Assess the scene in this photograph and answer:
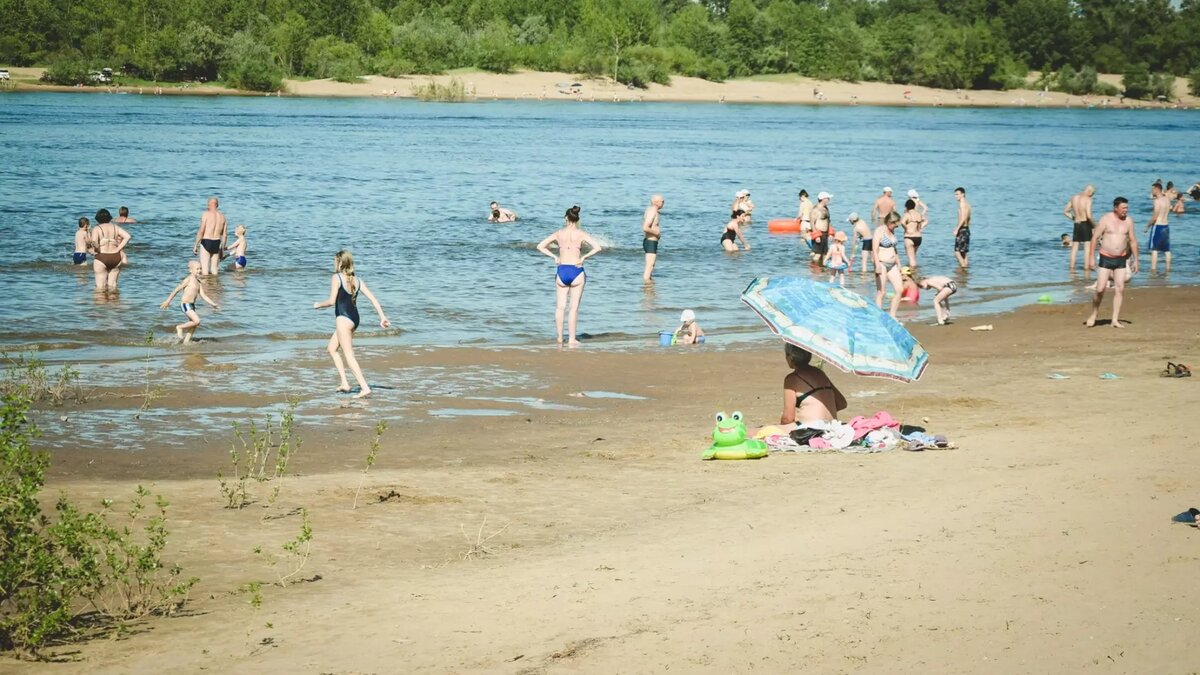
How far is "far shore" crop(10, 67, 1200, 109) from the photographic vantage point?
123 metres

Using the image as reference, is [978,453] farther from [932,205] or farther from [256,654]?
[932,205]

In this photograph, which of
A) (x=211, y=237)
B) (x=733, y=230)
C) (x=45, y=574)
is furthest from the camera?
(x=733, y=230)

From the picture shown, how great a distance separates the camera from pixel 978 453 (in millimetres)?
10539

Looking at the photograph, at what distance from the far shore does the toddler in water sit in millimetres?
108970

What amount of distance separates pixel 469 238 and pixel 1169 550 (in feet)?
82.1

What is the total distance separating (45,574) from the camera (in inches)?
255

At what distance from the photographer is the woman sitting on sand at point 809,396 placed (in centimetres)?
1080

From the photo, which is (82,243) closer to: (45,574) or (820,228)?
(820,228)

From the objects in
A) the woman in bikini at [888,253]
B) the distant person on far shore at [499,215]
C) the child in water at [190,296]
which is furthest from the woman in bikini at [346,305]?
the distant person on far shore at [499,215]

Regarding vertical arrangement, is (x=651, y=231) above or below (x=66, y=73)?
below

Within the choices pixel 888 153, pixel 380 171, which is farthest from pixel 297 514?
pixel 888 153

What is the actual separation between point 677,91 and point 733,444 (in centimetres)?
13541

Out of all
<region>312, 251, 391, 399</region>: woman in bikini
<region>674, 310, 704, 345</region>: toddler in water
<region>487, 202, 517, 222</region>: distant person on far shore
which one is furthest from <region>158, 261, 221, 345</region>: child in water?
<region>487, 202, 517, 222</region>: distant person on far shore

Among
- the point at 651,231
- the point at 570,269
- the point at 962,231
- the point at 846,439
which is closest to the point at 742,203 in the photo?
the point at 962,231
